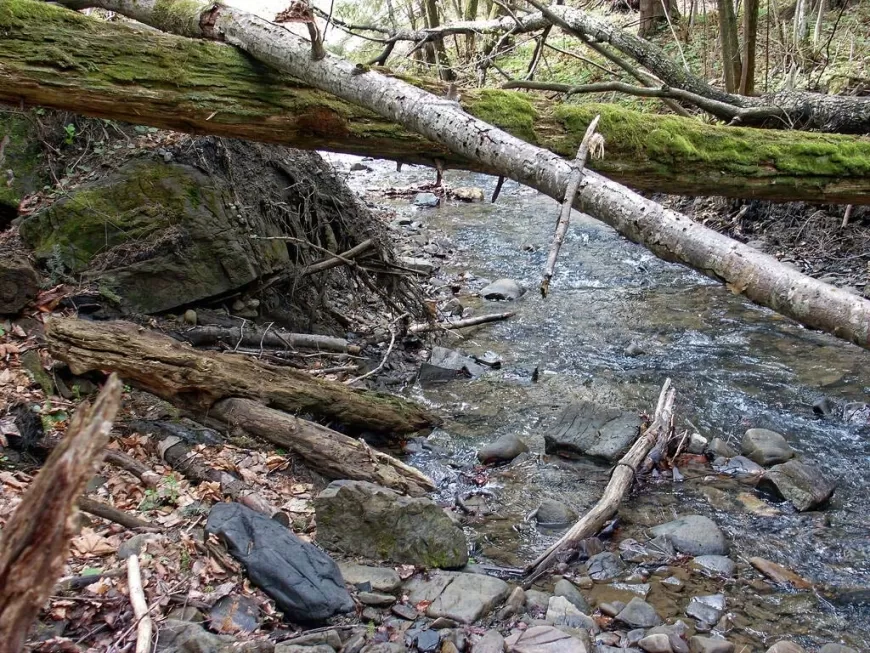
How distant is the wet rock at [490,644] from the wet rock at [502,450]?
1.98m

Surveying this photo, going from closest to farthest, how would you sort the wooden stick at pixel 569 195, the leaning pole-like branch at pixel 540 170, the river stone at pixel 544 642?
the leaning pole-like branch at pixel 540 170 < the wooden stick at pixel 569 195 < the river stone at pixel 544 642

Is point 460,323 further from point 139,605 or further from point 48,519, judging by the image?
point 48,519

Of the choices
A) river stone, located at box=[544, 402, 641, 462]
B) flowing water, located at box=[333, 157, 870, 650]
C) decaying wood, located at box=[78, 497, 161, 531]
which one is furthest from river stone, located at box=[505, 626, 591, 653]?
river stone, located at box=[544, 402, 641, 462]

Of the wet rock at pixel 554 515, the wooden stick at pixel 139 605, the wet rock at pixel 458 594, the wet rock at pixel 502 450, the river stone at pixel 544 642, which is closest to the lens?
the wooden stick at pixel 139 605

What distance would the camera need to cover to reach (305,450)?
446cm

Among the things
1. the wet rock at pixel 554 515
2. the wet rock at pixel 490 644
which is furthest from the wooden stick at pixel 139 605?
the wet rock at pixel 554 515

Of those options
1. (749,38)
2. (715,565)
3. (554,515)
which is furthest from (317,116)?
(749,38)

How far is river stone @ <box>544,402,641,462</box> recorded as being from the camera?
17.0 ft

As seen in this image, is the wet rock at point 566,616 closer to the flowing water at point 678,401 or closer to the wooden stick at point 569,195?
the flowing water at point 678,401

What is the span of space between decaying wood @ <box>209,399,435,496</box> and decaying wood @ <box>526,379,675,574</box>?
989 mm

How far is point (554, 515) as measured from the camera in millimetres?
4477

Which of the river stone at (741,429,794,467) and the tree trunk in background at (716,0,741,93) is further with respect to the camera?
the tree trunk in background at (716,0,741,93)

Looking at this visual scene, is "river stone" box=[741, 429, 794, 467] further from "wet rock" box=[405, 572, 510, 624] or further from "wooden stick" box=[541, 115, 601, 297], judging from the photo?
"wooden stick" box=[541, 115, 601, 297]

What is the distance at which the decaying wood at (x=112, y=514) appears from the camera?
332 cm
